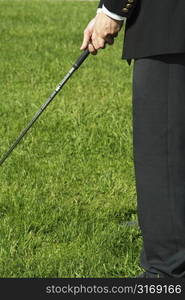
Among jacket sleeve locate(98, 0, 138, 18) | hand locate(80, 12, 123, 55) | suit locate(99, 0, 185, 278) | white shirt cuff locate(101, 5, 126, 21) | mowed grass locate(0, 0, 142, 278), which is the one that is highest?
jacket sleeve locate(98, 0, 138, 18)

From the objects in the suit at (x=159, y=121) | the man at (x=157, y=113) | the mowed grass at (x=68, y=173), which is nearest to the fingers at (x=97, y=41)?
the man at (x=157, y=113)

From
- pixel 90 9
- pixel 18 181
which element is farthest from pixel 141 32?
pixel 90 9

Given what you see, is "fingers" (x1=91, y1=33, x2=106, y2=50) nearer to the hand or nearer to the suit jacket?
the hand

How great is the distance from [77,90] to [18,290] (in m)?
4.82

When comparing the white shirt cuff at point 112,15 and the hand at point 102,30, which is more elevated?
the white shirt cuff at point 112,15

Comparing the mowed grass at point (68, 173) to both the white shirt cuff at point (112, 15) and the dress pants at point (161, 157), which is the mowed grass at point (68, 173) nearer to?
the dress pants at point (161, 157)

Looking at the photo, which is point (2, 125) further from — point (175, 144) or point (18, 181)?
point (175, 144)

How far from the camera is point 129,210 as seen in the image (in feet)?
15.9

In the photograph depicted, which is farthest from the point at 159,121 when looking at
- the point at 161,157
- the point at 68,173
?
the point at 68,173

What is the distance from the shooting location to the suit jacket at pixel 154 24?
3.35m

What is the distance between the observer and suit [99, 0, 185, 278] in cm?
337

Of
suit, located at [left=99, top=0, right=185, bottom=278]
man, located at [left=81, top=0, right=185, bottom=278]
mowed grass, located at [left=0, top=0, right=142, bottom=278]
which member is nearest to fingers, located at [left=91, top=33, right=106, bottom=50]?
man, located at [left=81, top=0, right=185, bottom=278]

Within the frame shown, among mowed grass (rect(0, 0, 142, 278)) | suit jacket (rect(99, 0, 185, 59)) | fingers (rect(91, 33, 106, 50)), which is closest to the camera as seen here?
suit jacket (rect(99, 0, 185, 59))

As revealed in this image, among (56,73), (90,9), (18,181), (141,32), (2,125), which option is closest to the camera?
(141,32)
